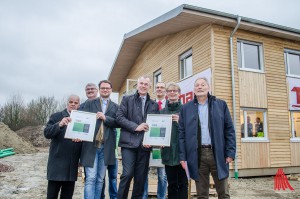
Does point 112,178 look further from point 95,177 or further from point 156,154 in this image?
point 156,154

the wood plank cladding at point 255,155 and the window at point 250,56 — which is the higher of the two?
the window at point 250,56

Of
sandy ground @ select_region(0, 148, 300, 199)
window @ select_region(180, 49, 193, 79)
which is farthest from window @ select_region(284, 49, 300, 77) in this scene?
sandy ground @ select_region(0, 148, 300, 199)

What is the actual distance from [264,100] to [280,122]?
1.13 metres

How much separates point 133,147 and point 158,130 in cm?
43

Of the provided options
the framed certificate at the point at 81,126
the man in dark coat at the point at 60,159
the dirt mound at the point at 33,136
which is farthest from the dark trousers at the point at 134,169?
the dirt mound at the point at 33,136

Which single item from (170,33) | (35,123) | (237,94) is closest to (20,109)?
(35,123)

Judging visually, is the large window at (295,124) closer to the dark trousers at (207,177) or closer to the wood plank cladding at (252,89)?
the wood plank cladding at (252,89)

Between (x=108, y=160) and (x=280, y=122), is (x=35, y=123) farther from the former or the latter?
(x=108, y=160)

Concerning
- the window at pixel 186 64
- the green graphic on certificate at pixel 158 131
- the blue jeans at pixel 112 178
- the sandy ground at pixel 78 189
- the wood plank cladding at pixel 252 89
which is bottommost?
the sandy ground at pixel 78 189

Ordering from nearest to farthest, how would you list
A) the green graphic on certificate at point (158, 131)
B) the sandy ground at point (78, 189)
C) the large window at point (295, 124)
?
1. the green graphic on certificate at point (158, 131)
2. the sandy ground at point (78, 189)
3. the large window at point (295, 124)

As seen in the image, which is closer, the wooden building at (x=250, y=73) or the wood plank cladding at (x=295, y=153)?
the wooden building at (x=250, y=73)

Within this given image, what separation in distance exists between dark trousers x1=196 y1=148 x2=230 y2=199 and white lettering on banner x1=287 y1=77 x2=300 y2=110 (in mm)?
9216

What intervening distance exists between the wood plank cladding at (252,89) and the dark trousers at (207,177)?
729 cm

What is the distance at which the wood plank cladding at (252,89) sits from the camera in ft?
33.7
